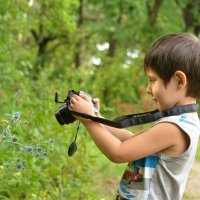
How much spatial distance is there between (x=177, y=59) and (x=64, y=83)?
349 cm

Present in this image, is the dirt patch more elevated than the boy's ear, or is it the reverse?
the boy's ear

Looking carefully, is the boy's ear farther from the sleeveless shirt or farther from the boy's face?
the sleeveless shirt

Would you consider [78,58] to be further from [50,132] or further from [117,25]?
[50,132]

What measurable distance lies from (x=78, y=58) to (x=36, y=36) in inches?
75.7

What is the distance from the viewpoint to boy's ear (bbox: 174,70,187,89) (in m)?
1.94

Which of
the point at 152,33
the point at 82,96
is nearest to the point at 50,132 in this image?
the point at 82,96

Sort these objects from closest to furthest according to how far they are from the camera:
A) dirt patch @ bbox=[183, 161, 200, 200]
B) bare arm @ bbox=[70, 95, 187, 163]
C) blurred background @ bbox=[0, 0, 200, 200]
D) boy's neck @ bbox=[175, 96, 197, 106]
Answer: bare arm @ bbox=[70, 95, 187, 163]
boy's neck @ bbox=[175, 96, 197, 106]
blurred background @ bbox=[0, 0, 200, 200]
dirt patch @ bbox=[183, 161, 200, 200]

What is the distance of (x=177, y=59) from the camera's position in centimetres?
196

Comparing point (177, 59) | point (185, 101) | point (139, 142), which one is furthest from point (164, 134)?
point (177, 59)

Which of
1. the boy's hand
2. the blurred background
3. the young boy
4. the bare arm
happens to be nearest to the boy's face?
the young boy

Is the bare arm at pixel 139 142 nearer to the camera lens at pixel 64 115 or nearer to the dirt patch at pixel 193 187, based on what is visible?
the camera lens at pixel 64 115

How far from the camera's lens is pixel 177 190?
→ 2.04 metres

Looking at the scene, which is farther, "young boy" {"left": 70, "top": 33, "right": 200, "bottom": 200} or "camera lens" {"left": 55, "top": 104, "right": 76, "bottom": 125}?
"camera lens" {"left": 55, "top": 104, "right": 76, "bottom": 125}

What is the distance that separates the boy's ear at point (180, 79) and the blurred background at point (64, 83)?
0.94 m
